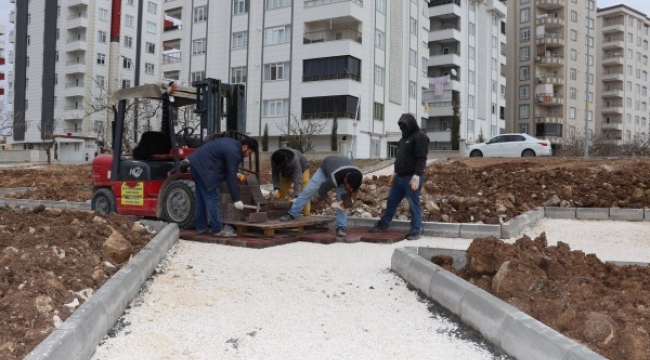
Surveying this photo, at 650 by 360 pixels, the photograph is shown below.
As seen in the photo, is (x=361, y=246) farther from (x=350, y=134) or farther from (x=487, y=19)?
(x=487, y=19)

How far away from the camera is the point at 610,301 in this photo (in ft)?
12.6

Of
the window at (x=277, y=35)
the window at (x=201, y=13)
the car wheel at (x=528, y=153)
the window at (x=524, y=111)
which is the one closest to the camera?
the car wheel at (x=528, y=153)

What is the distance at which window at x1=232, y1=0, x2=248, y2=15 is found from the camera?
43.4m

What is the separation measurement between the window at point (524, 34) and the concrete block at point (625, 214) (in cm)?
6255

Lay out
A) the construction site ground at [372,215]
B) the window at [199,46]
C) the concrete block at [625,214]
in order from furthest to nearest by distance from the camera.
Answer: the window at [199,46] < the concrete block at [625,214] < the construction site ground at [372,215]

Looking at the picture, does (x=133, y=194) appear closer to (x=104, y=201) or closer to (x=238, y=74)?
(x=104, y=201)

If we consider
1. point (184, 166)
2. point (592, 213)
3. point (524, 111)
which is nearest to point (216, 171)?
point (184, 166)

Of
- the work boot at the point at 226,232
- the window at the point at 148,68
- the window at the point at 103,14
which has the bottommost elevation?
the work boot at the point at 226,232

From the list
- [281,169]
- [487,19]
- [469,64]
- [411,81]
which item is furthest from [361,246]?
[487,19]

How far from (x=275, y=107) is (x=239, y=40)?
642cm

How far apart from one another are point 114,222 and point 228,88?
318cm

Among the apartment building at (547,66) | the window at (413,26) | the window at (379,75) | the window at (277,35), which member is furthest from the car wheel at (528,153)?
the apartment building at (547,66)

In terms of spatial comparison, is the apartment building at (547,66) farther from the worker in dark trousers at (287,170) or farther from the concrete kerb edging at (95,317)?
the concrete kerb edging at (95,317)

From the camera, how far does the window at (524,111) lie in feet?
221
